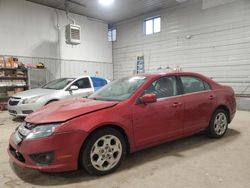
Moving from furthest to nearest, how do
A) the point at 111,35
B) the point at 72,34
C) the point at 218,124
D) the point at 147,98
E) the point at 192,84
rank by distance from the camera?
the point at 111,35
the point at 72,34
the point at 218,124
the point at 192,84
the point at 147,98

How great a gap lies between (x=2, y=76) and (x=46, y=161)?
6.78 metres

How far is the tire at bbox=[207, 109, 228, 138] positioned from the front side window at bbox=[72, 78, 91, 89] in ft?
12.1

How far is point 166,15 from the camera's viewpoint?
977 cm

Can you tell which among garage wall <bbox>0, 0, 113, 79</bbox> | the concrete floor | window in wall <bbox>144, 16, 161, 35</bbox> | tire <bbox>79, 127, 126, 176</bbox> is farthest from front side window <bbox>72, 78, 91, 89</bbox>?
window in wall <bbox>144, 16, 161, 35</bbox>

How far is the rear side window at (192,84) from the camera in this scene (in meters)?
3.37

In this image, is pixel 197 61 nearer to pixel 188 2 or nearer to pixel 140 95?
pixel 188 2

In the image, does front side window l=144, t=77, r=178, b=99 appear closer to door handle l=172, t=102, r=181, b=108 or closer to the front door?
the front door

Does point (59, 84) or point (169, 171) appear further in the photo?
point (59, 84)

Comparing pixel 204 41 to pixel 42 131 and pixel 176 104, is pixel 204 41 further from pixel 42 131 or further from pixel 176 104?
pixel 42 131

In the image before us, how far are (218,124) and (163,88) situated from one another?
1.38 meters

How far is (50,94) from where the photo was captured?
5492mm

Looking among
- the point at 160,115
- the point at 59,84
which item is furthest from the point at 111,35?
the point at 160,115

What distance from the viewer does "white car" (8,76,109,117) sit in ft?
17.1

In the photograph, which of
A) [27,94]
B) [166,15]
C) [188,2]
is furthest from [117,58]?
[27,94]
